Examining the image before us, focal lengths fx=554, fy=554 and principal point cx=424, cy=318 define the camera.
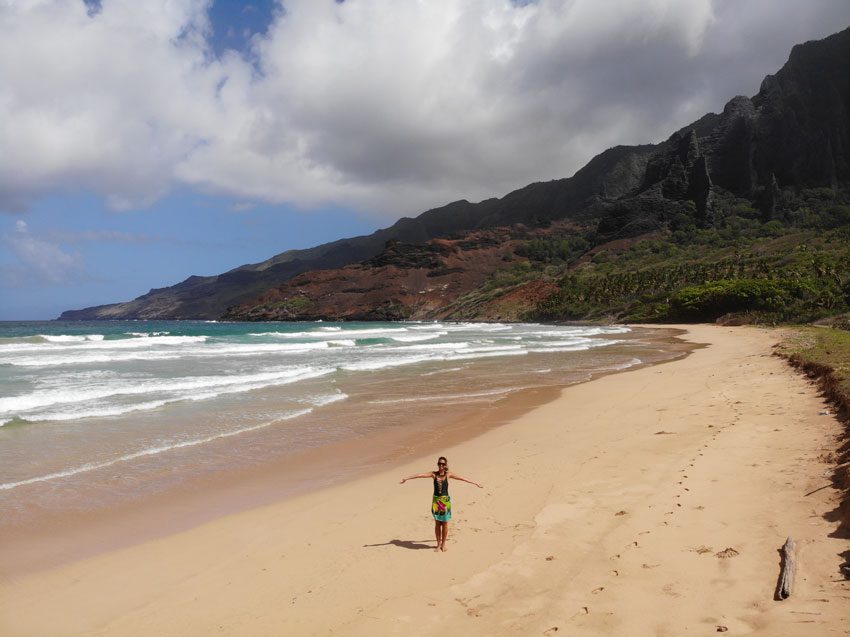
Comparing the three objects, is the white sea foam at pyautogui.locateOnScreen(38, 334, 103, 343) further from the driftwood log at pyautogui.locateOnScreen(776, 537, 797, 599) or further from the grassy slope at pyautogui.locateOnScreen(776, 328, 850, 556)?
the driftwood log at pyautogui.locateOnScreen(776, 537, 797, 599)

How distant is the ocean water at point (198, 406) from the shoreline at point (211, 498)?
46cm

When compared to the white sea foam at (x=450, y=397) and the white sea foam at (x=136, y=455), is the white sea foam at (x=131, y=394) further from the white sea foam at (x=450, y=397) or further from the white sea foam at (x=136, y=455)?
the white sea foam at (x=450, y=397)

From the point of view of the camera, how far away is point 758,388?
44.0ft

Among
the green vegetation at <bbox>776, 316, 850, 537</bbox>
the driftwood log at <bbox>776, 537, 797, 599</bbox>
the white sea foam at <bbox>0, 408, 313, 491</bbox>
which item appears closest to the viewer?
the driftwood log at <bbox>776, 537, 797, 599</bbox>

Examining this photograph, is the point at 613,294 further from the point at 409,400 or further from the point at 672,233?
the point at 409,400

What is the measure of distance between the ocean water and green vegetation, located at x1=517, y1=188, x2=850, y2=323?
31018mm

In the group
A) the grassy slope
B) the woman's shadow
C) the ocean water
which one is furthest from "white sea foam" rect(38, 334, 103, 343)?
the grassy slope

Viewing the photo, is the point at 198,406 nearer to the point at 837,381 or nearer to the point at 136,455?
the point at 136,455

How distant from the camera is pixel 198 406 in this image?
1499 centimetres

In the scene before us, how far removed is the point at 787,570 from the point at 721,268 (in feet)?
267

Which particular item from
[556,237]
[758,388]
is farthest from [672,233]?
[758,388]

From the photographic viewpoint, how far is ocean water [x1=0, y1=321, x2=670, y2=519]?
9094mm

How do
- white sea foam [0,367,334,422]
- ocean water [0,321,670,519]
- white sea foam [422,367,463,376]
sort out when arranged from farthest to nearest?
1. white sea foam [422,367,463,376]
2. white sea foam [0,367,334,422]
3. ocean water [0,321,670,519]

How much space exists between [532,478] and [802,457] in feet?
11.5
